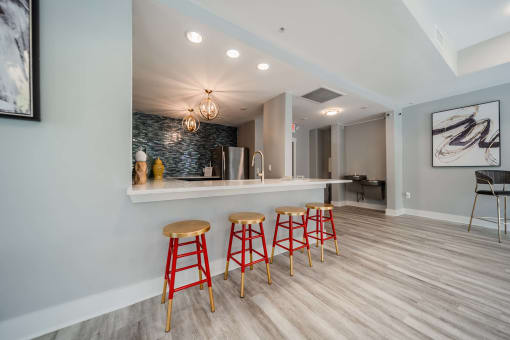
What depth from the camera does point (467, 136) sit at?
3.61m

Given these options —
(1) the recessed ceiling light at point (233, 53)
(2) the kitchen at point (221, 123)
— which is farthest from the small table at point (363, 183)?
(1) the recessed ceiling light at point (233, 53)

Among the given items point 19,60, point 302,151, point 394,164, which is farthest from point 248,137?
point 19,60

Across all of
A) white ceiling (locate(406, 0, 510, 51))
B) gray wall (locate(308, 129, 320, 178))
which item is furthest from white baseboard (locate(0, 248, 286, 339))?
gray wall (locate(308, 129, 320, 178))

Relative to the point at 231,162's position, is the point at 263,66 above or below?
above

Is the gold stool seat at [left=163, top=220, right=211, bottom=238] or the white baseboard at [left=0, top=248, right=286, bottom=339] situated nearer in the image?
the white baseboard at [left=0, top=248, right=286, bottom=339]

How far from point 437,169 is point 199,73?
17.0ft

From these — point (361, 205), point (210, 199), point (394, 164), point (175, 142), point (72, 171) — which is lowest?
point (361, 205)

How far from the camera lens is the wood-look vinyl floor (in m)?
1.21

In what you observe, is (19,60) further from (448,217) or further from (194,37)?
(448,217)

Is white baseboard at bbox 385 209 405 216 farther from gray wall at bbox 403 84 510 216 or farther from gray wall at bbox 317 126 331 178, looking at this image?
gray wall at bbox 317 126 331 178

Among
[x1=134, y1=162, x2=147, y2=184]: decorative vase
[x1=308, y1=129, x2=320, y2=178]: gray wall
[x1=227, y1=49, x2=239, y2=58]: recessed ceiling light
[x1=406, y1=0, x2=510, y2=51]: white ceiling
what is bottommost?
[x1=134, y1=162, x2=147, y2=184]: decorative vase

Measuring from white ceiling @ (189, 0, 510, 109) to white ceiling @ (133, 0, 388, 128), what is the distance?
142 mm

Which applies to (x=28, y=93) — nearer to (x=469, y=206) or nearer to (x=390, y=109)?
(x=390, y=109)

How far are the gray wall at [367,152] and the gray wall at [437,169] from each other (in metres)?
0.56
